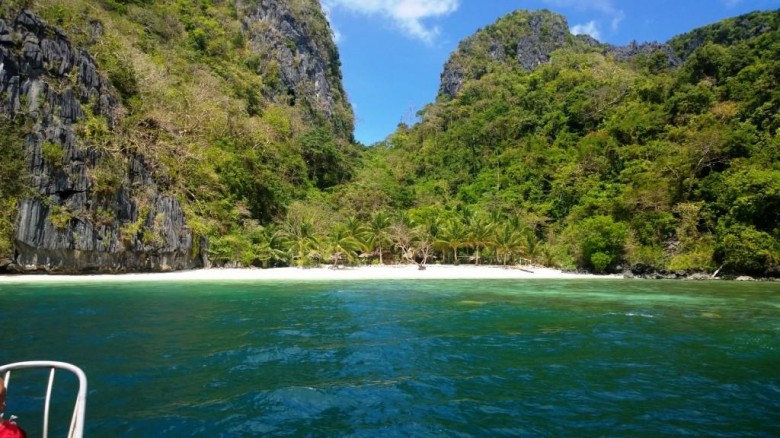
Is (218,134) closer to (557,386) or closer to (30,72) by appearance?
(30,72)

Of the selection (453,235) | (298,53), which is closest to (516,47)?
(298,53)

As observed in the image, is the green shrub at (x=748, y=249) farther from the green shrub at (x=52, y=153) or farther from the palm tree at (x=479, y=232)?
the green shrub at (x=52, y=153)

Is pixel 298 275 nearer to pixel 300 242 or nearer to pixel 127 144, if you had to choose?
pixel 300 242

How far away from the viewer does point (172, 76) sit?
1729 inches

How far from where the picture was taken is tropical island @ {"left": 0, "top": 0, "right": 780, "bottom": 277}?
26938 mm

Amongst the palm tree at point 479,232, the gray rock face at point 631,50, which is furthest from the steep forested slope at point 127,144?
the gray rock face at point 631,50

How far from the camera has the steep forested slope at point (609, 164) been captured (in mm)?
36000

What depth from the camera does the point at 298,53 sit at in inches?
3115

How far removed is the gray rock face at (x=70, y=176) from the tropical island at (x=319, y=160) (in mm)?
108

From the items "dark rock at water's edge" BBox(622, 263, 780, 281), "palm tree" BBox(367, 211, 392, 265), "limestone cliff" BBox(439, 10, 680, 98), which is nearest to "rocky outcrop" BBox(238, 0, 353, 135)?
"limestone cliff" BBox(439, 10, 680, 98)

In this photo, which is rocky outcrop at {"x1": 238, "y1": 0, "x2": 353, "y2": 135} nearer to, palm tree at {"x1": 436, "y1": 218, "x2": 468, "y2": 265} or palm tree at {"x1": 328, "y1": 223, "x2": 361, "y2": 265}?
palm tree at {"x1": 328, "y1": 223, "x2": 361, "y2": 265}

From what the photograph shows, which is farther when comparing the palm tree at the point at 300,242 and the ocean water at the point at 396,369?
the palm tree at the point at 300,242

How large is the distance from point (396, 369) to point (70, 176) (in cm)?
2710

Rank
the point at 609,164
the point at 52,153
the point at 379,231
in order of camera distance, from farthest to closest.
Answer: the point at 609,164, the point at 379,231, the point at 52,153
